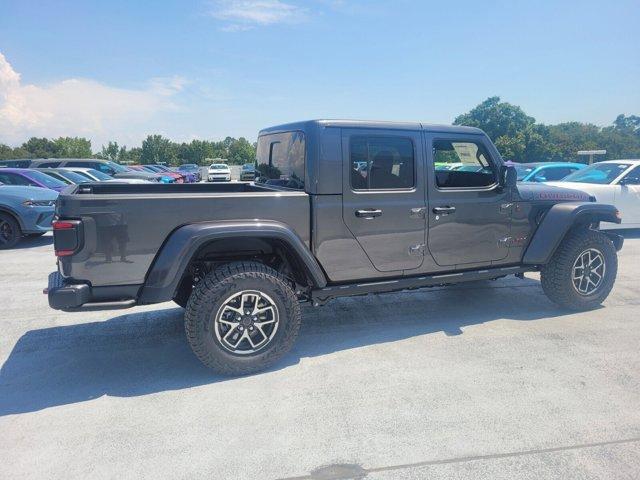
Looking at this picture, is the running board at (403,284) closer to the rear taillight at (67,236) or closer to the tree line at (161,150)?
the rear taillight at (67,236)

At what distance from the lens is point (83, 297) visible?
307cm

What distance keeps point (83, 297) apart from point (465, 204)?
10.7 feet

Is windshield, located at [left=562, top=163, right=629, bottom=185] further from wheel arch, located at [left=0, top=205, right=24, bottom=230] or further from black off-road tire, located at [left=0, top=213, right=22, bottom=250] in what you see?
black off-road tire, located at [left=0, top=213, right=22, bottom=250]

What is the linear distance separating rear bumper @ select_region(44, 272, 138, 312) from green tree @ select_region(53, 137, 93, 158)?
248 ft

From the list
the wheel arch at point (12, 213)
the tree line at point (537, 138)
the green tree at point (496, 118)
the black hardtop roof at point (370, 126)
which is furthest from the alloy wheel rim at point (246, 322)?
the green tree at point (496, 118)

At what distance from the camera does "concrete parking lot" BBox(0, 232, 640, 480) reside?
2490 millimetres

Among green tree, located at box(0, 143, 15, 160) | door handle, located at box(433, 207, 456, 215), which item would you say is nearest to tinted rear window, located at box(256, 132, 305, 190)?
door handle, located at box(433, 207, 456, 215)

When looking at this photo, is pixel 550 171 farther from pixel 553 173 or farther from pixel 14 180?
pixel 14 180

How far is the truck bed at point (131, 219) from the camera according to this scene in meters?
3.03

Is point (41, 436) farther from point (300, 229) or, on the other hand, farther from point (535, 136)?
point (535, 136)

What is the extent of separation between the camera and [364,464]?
2.46 metres

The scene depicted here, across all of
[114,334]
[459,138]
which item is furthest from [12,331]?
[459,138]

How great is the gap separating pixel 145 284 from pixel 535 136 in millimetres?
49922

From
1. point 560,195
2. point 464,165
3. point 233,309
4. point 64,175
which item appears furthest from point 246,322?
point 64,175
